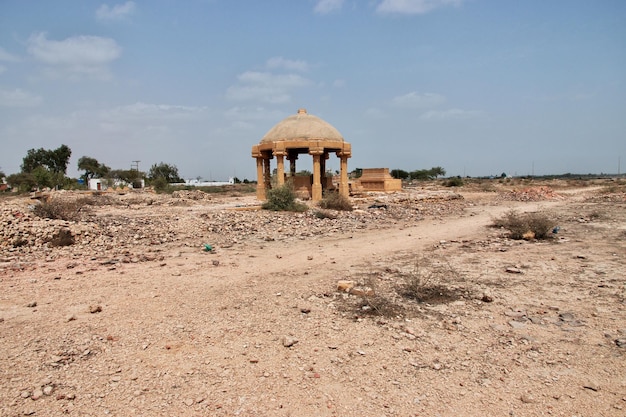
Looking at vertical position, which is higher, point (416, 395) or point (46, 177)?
point (46, 177)

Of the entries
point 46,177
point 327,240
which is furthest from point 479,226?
point 46,177

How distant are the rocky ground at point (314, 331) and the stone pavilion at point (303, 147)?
9261 mm

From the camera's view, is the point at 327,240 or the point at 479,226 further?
the point at 479,226

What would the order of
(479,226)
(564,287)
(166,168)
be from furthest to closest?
(166,168), (479,226), (564,287)

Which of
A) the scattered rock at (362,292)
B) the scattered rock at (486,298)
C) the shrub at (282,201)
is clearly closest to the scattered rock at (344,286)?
the scattered rock at (362,292)

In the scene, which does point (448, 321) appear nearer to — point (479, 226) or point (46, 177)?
point (479, 226)

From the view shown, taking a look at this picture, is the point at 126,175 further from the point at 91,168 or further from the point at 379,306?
the point at 379,306

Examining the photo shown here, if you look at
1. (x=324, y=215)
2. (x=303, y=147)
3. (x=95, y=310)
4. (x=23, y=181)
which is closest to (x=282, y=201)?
(x=324, y=215)

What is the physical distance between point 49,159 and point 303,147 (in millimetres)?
52097

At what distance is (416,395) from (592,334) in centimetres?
201

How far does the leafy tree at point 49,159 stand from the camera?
5269cm

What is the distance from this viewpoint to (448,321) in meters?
3.92

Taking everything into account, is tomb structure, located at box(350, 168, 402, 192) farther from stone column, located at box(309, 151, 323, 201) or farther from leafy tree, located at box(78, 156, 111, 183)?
→ leafy tree, located at box(78, 156, 111, 183)

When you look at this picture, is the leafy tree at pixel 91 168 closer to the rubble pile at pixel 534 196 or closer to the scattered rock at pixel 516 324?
the rubble pile at pixel 534 196
